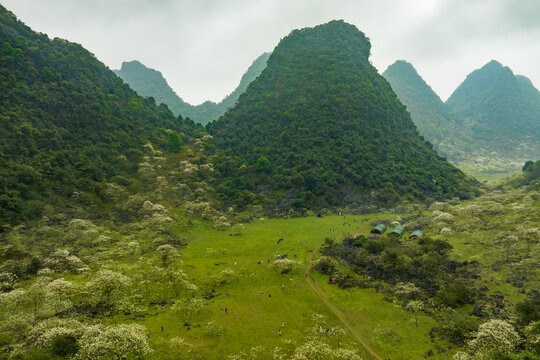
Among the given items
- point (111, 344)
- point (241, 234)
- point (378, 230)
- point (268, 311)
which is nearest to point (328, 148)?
point (378, 230)

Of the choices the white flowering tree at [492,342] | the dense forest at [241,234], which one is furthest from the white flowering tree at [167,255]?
the white flowering tree at [492,342]

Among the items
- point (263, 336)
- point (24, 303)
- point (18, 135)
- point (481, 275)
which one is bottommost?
point (263, 336)

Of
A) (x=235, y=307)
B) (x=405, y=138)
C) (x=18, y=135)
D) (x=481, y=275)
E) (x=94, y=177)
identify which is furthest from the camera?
(x=405, y=138)

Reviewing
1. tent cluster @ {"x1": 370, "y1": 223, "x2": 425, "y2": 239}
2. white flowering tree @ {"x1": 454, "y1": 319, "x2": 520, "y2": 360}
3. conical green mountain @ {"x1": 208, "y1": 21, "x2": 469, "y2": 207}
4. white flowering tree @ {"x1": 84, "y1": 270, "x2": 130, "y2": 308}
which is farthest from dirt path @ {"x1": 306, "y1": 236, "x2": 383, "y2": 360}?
conical green mountain @ {"x1": 208, "y1": 21, "x2": 469, "y2": 207}

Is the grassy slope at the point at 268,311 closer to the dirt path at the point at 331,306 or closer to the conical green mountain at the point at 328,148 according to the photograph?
the dirt path at the point at 331,306

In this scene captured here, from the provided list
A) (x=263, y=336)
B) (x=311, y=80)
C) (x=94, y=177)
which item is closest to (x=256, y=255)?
(x=263, y=336)

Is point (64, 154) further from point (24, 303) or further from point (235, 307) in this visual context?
point (235, 307)

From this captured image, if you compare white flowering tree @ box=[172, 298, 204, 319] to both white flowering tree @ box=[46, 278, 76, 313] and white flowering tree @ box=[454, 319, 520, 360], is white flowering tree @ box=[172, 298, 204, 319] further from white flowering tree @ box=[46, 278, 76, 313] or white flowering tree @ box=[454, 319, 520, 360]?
white flowering tree @ box=[454, 319, 520, 360]
